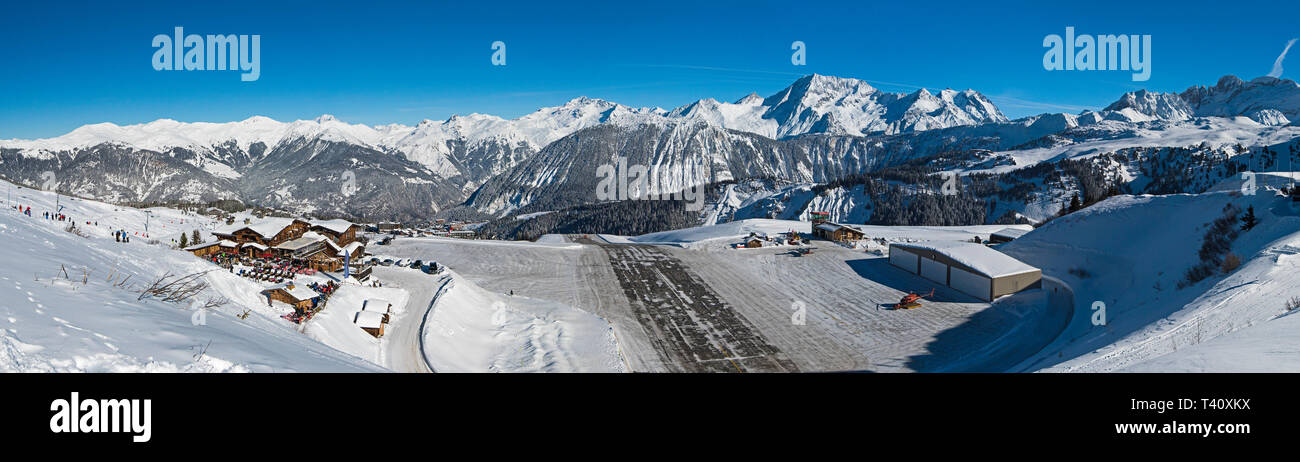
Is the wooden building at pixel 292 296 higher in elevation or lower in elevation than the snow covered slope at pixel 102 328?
lower

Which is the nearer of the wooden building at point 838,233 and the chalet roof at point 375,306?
the chalet roof at point 375,306

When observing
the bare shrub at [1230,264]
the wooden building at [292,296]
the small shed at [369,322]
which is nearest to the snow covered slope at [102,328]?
the wooden building at [292,296]

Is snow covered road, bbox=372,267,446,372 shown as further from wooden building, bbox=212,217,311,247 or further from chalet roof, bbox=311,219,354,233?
chalet roof, bbox=311,219,354,233

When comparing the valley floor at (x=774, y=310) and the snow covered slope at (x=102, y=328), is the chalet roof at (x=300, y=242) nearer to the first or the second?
the valley floor at (x=774, y=310)

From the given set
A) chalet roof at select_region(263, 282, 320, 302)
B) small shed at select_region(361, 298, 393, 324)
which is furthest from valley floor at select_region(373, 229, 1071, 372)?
chalet roof at select_region(263, 282, 320, 302)
